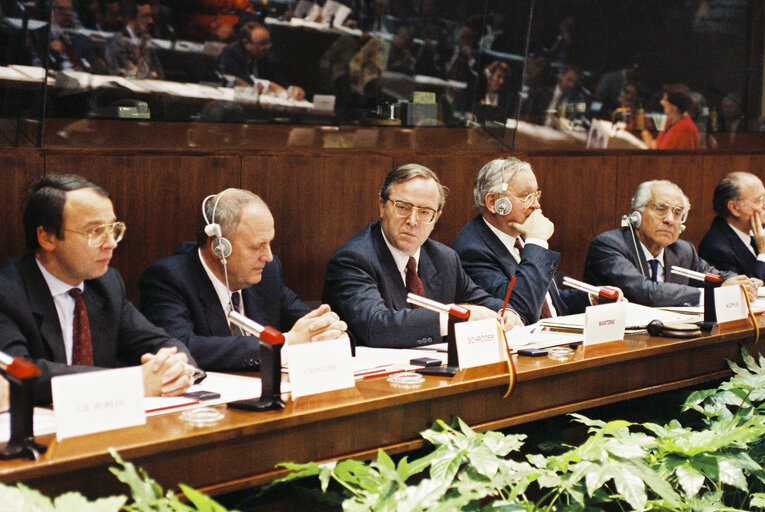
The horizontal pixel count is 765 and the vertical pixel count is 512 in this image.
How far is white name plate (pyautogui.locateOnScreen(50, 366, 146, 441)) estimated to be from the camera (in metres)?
1.75

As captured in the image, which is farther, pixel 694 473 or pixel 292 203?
pixel 292 203

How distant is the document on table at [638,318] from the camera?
3.30 meters

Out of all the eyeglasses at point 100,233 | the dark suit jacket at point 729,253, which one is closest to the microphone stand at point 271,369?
the eyeglasses at point 100,233

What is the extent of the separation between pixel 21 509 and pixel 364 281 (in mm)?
1908

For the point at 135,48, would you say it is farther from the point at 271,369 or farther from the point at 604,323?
the point at 271,369

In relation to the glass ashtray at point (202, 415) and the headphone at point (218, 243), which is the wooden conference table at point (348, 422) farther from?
the headphone at point (218, 243)

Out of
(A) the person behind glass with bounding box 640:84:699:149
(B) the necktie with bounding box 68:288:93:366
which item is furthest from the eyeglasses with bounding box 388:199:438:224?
(A) the person behind glass with bounding box 640:84:699:149

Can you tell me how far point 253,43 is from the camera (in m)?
5.60

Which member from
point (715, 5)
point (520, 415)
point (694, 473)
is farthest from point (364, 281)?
point (715, 5)

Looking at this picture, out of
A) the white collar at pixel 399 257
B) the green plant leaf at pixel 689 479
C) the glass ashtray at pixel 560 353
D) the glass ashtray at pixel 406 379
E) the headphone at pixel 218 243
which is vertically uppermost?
the headphone at pixel 218 243

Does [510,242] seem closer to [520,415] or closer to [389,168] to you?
[389,168]

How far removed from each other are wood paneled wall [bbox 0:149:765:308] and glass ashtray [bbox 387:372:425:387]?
1.27m

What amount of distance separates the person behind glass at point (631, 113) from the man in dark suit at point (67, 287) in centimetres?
404

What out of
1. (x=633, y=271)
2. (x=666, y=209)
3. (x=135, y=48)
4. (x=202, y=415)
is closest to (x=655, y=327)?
(x=633, y=271)
